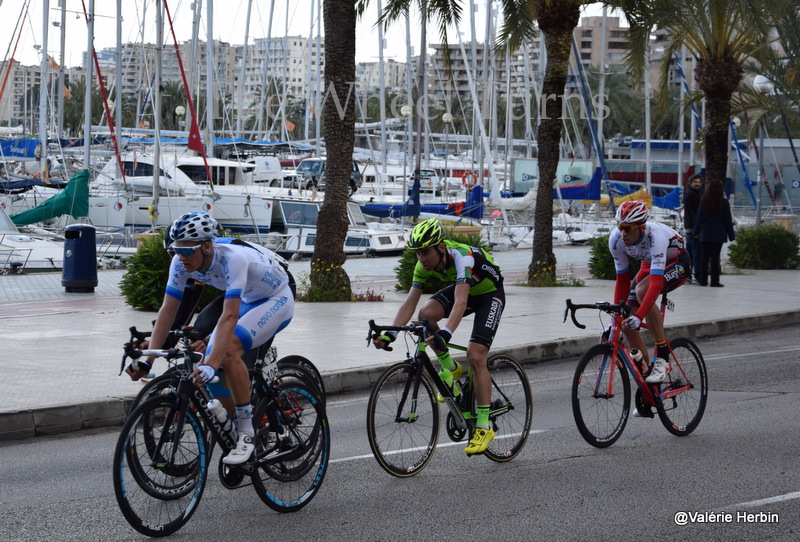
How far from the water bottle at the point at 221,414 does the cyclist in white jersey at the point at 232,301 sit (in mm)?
80

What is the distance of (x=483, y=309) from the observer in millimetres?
7590

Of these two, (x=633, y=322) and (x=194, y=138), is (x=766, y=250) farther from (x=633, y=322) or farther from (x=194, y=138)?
(x=633, y=322)

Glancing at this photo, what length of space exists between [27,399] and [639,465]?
5434mm

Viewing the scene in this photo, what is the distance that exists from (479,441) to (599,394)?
4.14 feet

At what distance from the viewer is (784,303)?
18000 mm

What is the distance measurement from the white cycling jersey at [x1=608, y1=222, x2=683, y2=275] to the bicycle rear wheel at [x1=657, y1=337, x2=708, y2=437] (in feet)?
2.46

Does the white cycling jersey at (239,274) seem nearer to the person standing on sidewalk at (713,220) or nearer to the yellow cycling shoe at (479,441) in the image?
the yellow cycling shoe at (479,441)

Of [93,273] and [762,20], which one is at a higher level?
[762,20]

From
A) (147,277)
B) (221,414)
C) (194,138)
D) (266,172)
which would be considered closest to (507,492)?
(221,414)

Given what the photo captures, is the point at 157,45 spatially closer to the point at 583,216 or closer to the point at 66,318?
the point at 66,318

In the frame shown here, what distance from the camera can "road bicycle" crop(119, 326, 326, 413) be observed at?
5898 millimetres

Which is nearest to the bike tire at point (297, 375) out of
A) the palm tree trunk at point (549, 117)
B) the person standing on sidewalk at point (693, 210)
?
the palm tree trunk at point (549, 117)

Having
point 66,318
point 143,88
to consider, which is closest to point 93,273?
point 66,318

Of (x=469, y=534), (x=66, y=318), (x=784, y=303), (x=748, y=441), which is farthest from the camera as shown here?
(x=784, y=303)
